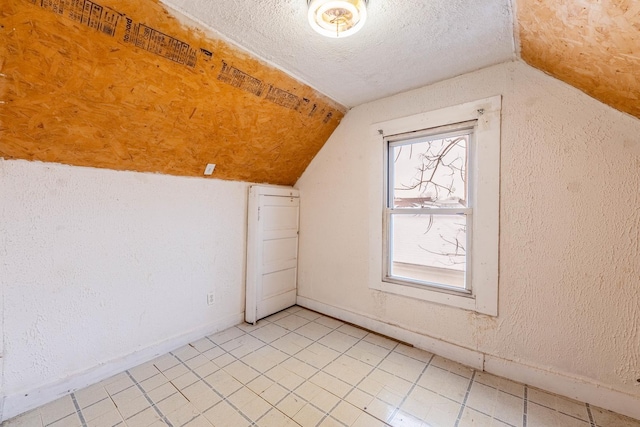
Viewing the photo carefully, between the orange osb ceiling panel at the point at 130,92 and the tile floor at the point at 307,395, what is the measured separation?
154cm

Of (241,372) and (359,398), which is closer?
(359,398)

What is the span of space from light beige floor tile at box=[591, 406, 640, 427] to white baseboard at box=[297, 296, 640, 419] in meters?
0.03

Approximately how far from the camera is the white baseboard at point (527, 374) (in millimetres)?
1627

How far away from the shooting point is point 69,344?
1781mm

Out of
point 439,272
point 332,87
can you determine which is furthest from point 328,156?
point 439,272

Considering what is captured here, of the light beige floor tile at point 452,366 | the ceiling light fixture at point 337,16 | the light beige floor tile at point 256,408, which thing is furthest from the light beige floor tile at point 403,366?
the ceiling light fixture at point 337,16

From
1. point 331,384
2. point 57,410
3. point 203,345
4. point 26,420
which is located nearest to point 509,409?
point 331,384

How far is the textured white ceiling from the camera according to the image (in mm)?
1416

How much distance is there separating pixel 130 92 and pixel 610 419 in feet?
11.3

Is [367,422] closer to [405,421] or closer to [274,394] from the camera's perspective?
[405,421]

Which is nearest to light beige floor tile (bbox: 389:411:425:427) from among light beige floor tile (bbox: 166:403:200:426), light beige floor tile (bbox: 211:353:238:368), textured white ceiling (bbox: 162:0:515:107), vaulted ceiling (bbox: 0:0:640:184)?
light beige floor tile (bbox: 166:403:200:426)

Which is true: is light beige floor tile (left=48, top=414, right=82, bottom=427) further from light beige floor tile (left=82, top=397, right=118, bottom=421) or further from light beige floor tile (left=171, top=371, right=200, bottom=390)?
light beige floor tile (left=171, top=371, right=200, bottom=390)

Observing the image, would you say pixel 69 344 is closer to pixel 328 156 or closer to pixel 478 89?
pixel 328 156

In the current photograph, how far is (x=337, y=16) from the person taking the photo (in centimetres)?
142
